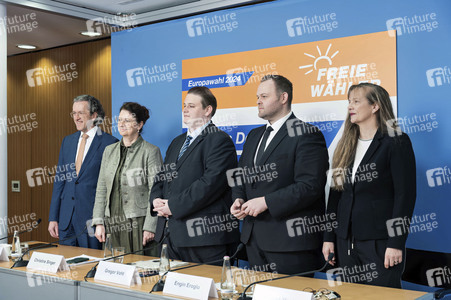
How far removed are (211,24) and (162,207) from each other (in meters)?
1.97

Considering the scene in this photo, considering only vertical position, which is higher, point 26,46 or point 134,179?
point 26,46

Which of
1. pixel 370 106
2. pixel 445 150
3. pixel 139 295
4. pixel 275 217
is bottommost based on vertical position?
pixel 139 295

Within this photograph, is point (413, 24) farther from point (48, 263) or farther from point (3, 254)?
point (3, 254)

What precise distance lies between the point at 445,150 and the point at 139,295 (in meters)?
2.20

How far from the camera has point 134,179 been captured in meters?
3.78

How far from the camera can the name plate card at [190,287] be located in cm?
214

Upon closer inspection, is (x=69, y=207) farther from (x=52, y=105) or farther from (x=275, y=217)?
(x=52, y=105)

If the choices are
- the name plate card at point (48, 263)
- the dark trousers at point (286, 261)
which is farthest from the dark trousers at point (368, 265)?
the name plate card at point (48, 263)

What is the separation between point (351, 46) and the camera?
3.79 m

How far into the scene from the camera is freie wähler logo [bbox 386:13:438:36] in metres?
3.42

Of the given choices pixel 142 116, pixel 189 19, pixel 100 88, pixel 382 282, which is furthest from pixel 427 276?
pixel 100 88

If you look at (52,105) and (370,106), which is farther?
(52,105)

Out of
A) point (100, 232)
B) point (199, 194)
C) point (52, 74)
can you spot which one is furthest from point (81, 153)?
point (52, 74)

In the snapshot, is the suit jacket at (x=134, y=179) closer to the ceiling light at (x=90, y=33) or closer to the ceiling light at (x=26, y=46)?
the ceiling light at (x=90, y=33)
